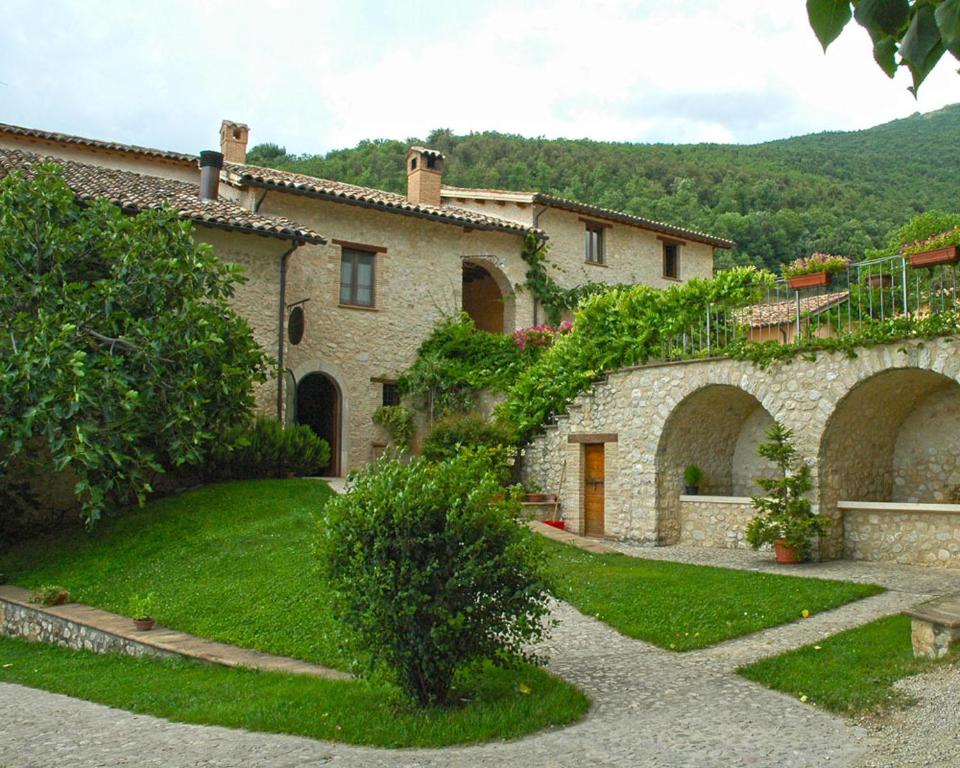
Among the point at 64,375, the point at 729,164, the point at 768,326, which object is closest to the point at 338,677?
the point at 64,375

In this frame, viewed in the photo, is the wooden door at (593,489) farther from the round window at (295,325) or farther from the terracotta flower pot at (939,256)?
the round window at (295,325)

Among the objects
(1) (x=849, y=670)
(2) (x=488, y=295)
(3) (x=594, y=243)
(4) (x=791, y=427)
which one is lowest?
(1) (x=849, y=670)

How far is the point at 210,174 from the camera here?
687 inches

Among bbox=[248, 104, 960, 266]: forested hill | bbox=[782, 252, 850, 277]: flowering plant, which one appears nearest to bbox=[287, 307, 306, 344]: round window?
bbox=[782, 252, 850, 277]: flowering plant

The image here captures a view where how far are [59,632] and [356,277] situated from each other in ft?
34.9

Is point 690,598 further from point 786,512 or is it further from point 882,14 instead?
point 882,14

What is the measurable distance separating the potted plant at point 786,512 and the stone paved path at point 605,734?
175 inches

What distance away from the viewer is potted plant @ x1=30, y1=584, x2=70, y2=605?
407 inches

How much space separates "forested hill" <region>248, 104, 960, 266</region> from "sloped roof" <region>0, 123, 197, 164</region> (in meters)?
10.8

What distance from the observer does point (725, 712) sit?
5.57m

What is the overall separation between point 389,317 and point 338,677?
13034 millimetres

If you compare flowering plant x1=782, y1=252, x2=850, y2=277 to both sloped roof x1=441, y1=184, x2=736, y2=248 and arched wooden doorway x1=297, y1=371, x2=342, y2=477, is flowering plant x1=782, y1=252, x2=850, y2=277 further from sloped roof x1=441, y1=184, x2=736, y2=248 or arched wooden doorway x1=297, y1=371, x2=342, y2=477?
arched wooden doorway x1=297, y1=371, x2=342, y2=477

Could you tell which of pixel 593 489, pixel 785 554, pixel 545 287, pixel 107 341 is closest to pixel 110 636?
pixel 107 341

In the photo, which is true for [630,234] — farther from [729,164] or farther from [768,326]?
[729,164]
